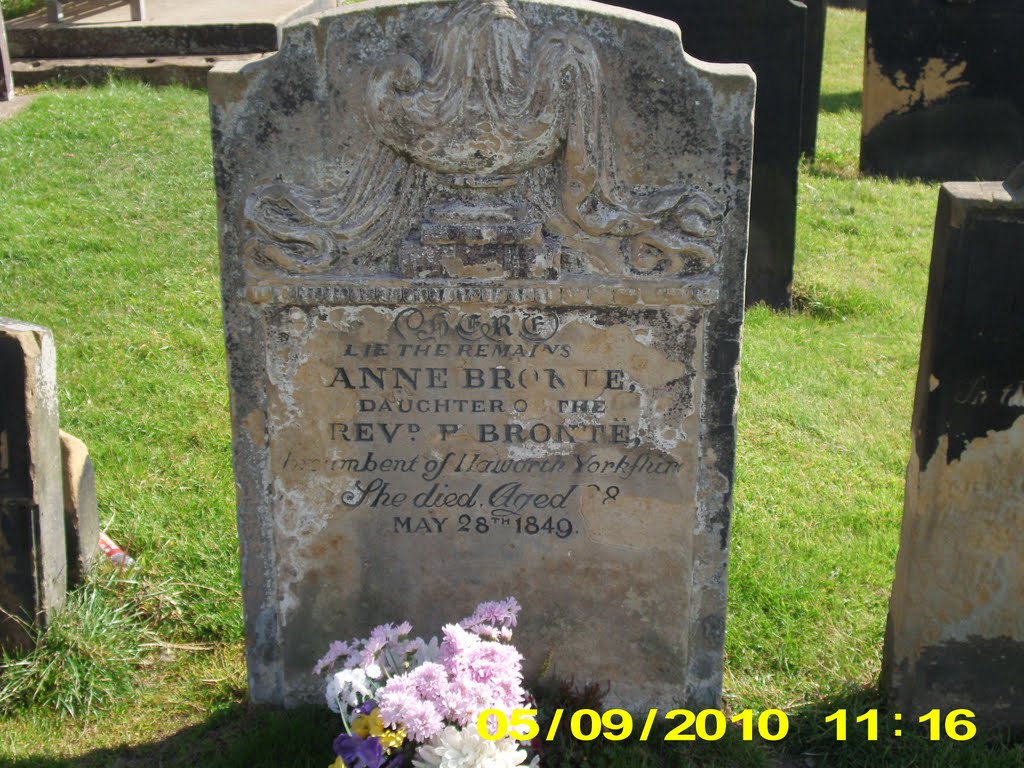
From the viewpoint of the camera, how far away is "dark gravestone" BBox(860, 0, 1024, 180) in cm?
949

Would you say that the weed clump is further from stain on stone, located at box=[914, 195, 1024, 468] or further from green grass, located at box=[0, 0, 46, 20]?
green grass, located at box=[0, 0, 46, 20]

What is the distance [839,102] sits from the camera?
1316 centimetres

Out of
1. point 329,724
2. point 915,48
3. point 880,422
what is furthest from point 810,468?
point 915,48

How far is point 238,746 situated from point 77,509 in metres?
1.19

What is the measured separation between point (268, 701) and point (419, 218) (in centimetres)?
168

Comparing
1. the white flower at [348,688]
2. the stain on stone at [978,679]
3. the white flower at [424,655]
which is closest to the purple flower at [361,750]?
the white flower at [348,688]

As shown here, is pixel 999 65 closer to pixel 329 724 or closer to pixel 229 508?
pixel 229 508

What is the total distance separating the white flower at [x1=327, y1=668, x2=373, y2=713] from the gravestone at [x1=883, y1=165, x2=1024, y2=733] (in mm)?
1726

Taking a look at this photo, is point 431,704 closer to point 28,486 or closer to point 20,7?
point 28,486

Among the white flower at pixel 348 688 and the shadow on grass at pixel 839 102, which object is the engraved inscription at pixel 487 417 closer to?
the white flower at pixel 348 688
